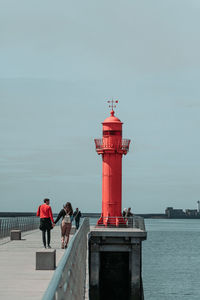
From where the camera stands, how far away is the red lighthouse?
39.1 metres

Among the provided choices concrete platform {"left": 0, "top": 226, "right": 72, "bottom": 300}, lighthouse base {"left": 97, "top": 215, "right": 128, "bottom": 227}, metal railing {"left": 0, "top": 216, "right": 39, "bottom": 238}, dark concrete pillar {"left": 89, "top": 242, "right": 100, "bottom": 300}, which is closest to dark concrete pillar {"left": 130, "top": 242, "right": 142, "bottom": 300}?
dark concrete pillar {"left": 89, "top": 242, "right": 100, "bottom": 300}

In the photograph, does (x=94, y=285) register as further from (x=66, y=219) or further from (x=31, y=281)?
(x=31, y=281)

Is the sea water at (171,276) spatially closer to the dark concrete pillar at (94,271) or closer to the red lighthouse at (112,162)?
the red lighthouse at (112,162)

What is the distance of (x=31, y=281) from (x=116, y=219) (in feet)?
79.1

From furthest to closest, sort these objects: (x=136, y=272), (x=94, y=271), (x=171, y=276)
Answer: (x=171, y=276) → (x=94, y=271) → (x=136, y=272)

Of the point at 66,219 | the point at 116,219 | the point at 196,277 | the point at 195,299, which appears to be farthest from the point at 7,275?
the point at 196,277

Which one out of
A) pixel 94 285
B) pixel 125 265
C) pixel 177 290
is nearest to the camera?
pixel 94 285

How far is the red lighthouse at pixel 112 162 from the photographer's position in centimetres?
3906

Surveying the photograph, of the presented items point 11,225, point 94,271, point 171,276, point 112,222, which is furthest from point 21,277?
point 171,276

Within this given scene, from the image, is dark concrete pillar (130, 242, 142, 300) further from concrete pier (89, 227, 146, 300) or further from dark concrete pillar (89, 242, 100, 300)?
dark concrete pillar (89, 242, 100, 300)

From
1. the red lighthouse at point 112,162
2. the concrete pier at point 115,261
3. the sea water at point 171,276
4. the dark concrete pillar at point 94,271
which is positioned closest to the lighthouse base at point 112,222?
the red lighthouse at point 112,162

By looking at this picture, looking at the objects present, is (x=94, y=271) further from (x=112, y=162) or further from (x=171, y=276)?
(x=171, y=276)

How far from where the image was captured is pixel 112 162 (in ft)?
130

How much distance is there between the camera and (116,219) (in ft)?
125
